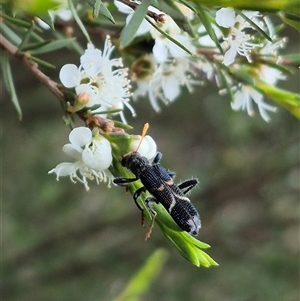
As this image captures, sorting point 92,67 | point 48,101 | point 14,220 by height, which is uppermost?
point 92,67

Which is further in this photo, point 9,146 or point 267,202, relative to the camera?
point 9,146

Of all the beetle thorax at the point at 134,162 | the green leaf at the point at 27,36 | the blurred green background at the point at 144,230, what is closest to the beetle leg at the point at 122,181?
the beetle thorax at the point at 134,162

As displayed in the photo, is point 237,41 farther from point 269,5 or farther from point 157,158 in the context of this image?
point 269,5

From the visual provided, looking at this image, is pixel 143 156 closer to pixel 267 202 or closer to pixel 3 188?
pixel 267 202

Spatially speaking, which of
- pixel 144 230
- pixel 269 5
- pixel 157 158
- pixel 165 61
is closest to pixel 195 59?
pixel 165 61

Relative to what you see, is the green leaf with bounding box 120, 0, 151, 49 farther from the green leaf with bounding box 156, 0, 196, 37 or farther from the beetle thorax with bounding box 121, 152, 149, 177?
the beetle thorax with bounding box 121, 152, 149, 177

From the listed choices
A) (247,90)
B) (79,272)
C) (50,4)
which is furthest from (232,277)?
(50,4)

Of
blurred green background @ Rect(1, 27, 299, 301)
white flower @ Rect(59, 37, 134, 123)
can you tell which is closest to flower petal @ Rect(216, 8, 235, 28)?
white flower @ Rect(59, 37, 134, 123)
